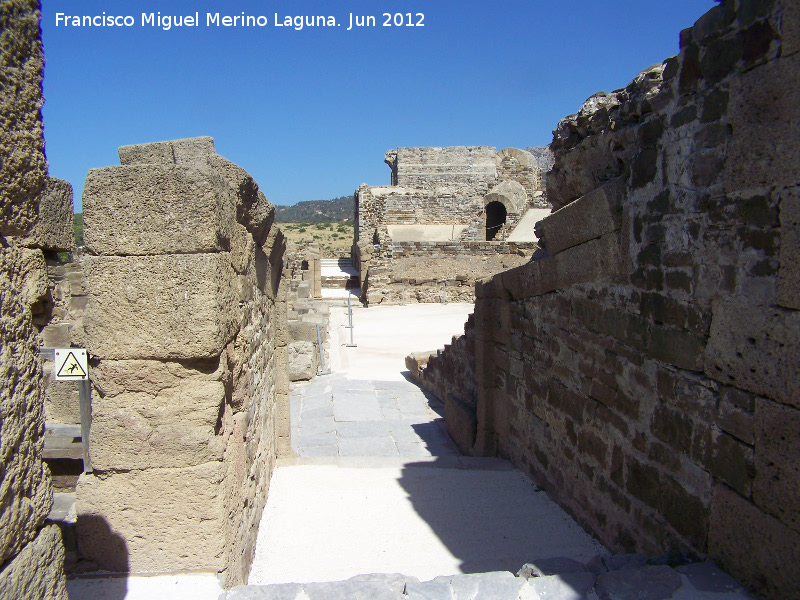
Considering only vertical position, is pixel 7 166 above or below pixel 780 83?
below

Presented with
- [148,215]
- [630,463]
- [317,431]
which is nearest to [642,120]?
[630,463]

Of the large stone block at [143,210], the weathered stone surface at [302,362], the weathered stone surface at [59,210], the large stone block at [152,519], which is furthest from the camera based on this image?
the weathered stone surface at [302,362]

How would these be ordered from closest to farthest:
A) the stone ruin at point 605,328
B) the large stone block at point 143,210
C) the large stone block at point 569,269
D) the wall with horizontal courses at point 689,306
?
the stone ruin at point 605,328 < the wall with horizontal courses at point 689,306 < the large stone block at point 143,210 < the large stone block at point 569,269

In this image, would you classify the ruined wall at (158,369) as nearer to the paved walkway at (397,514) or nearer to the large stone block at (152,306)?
the large stone block at (152,306)

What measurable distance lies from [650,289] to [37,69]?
2.94 metres

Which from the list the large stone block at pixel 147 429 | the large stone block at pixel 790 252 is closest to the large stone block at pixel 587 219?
the large stone block at pixel 790 252

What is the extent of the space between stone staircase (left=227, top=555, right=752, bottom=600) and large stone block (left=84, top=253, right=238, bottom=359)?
106 cm

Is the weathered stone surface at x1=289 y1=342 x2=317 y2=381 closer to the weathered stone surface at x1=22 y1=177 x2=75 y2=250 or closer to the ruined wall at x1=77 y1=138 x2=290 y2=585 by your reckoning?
the weathered stone surface at x1=22 y1=177 x2=75 y2=250

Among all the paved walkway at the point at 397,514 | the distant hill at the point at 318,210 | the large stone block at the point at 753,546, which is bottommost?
the paved walkway at the point at 397,514

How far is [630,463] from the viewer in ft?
10.8

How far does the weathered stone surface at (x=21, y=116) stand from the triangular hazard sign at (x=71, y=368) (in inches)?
48.5

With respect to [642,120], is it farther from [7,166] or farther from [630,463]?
[7,166]

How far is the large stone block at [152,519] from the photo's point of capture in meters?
2.54

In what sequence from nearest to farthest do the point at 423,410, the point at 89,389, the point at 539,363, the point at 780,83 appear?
the point at 780,83, the point at 89,389, the point at 539,363, the point at 423,410
